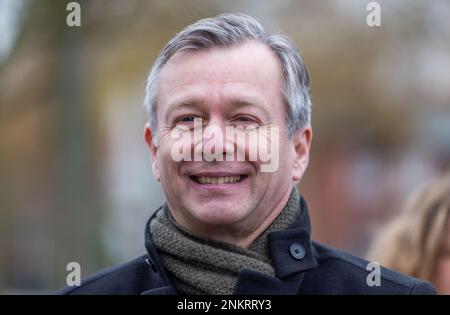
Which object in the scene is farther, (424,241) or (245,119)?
(424,241)

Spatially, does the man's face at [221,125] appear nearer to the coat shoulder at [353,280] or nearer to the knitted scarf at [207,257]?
the knitted scarf at [207,257]

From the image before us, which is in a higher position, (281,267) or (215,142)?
(215,142)

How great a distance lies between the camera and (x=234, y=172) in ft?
8.68

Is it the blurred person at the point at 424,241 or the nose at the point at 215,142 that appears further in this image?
the blurred person at the point at 424,241

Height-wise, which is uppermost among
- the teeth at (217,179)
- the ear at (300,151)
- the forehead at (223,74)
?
the forehead at (223,74)

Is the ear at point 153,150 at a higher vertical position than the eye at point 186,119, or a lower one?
lower

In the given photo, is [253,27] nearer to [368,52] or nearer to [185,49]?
[185,49]

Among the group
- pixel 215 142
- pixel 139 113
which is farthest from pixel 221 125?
pixel 139 113

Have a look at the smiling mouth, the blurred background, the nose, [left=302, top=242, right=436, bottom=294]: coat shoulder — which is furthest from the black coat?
the blurred background

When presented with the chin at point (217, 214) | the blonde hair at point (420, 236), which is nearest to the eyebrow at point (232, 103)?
the chin at point (217, 214)

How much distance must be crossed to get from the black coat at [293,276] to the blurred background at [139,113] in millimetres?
3356

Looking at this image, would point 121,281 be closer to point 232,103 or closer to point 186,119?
point 186,119

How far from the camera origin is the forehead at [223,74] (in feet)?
8.71

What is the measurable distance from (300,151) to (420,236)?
4.63ft
